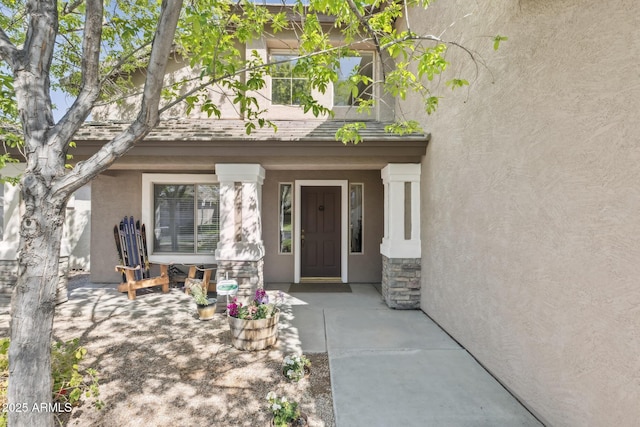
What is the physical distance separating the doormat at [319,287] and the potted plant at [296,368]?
3.07 meters

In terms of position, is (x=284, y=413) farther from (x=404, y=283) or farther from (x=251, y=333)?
(x=404, y=283)

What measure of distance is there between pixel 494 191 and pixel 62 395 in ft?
14.0

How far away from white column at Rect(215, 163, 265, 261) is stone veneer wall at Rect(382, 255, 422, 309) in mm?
2368

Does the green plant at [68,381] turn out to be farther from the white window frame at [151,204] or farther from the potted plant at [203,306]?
the white window frame at [151,204]

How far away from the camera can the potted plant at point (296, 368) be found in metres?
3.02

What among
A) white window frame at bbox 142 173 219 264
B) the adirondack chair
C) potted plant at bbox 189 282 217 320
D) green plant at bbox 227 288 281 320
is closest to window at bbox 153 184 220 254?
white window frame at bbox 142 173 219 264

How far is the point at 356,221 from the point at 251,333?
3.97 meters

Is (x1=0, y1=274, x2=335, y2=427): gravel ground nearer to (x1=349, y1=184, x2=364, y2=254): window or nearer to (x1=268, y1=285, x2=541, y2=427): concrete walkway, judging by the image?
(x1=268, y1=285, x2=541, y2=427): concrete walkway

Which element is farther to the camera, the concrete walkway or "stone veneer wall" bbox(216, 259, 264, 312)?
"stone veneer wall" bbox(216, 259, 264, 312)

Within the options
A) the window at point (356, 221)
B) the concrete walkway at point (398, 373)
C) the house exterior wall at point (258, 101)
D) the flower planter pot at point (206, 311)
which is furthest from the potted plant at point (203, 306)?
the house exterior wall at point (258, 101)

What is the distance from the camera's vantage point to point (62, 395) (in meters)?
2.40

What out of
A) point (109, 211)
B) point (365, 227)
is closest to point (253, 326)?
point (365, 227)

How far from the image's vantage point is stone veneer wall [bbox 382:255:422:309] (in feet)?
17.2

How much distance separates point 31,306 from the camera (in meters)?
2.05
